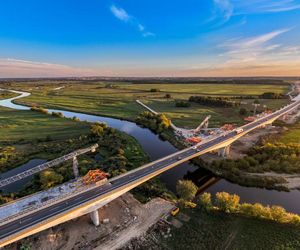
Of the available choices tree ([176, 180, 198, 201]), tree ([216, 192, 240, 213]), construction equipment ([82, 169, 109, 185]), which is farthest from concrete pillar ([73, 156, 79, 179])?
tree ([216, 192, 240, 213])

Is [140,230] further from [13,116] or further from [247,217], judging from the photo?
[13,116]

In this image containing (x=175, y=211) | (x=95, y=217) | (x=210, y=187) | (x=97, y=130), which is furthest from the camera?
(x=97, y=130)

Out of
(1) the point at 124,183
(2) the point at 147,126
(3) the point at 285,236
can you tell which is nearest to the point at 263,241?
(3) the point at 285,236

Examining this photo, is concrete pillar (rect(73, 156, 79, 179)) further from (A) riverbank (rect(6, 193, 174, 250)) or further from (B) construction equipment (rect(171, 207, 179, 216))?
(B) construction equipment (rect(171, 207, 179, 216))

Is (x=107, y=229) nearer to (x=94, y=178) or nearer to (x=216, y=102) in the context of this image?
(x=94, y=178)

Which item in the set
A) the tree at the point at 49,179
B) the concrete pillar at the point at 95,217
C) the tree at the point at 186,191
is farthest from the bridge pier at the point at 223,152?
the tree at the point at 49,179

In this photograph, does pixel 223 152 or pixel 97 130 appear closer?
pixel 223 152

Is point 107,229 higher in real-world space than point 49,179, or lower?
lower

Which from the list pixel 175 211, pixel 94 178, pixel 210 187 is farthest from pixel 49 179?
pixel 210 187

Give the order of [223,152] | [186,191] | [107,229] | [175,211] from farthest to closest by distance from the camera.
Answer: [223,152] < [186,191] < [175,211] < [107,229]
